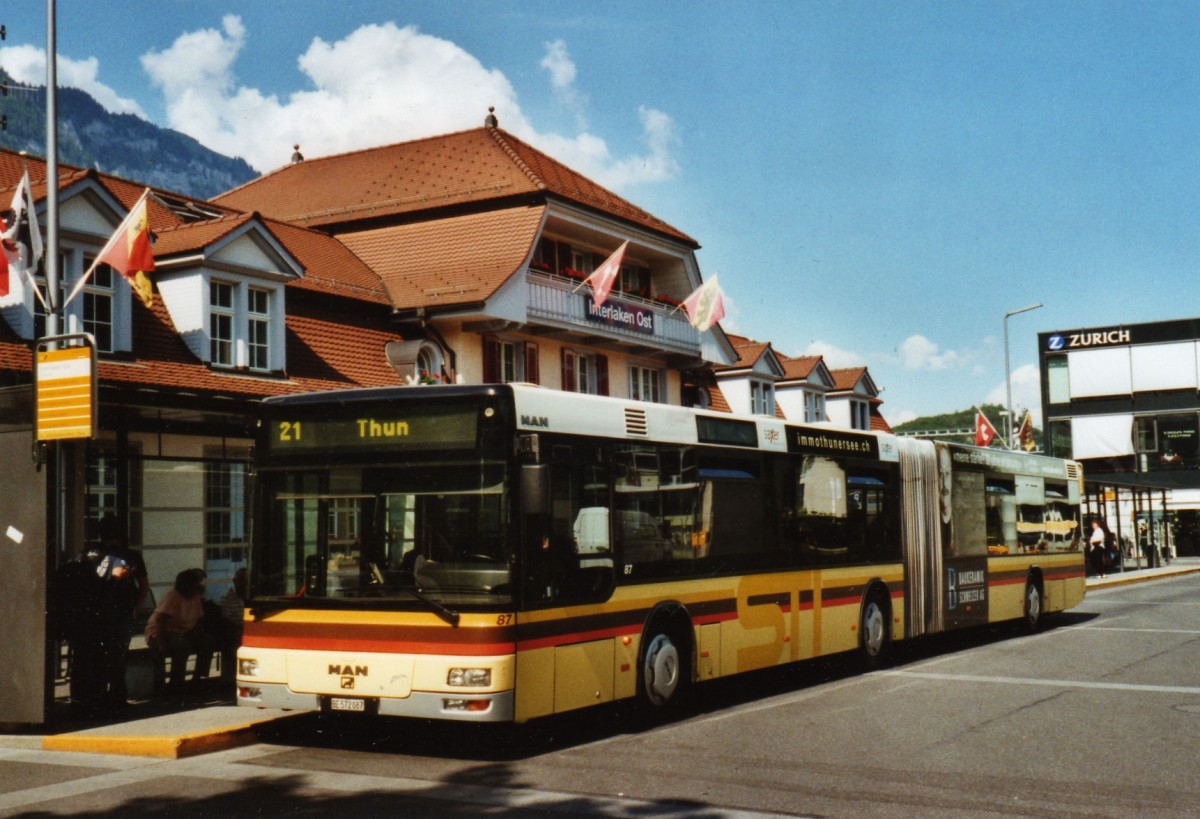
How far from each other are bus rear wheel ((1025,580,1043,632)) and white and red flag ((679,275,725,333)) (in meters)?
9.56

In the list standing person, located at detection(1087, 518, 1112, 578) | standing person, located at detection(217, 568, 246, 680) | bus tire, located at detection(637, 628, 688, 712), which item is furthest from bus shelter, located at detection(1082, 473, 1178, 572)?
standing person, located at detection(217, 568, 246, 680)

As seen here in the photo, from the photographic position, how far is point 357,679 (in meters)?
9.90

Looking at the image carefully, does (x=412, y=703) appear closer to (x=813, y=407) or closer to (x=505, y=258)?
(x=505, y=258)

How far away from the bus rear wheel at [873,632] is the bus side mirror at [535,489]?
7220 mm

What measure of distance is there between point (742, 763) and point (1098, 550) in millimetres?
35937

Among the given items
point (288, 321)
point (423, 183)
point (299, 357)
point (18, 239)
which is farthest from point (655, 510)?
point (423, 183)

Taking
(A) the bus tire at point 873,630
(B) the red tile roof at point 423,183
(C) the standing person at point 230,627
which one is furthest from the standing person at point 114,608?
(B) the red tile roof at point 423,183

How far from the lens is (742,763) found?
941cm

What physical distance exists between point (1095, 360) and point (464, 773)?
228ft

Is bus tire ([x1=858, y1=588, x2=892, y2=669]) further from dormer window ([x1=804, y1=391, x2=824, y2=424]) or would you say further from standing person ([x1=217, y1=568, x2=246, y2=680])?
dormer window ([x1=804, y1=391, x2=824, y2=424])

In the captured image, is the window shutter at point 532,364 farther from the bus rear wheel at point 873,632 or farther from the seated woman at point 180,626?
the seated woman at point 180,626

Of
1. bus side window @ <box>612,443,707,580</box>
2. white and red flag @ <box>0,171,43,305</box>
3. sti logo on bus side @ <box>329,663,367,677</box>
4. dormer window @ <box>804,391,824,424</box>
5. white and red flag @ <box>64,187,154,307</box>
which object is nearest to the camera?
sti logo on bus side @ <box>329,663,367,677</box>

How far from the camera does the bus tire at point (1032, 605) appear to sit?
20719 millimetres

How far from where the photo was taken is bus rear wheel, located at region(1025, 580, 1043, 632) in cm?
2073
